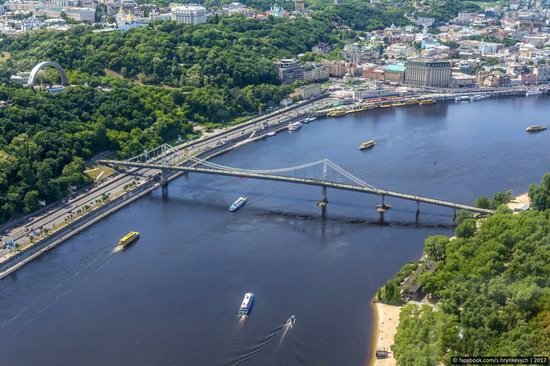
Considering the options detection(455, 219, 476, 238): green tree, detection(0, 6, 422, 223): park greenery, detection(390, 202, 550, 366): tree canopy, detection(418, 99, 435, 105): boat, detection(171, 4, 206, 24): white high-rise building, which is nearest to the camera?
detection(390, 202, 550, 366): tree canopy

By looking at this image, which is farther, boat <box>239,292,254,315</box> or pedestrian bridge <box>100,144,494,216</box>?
pedestrian bridge <box>100,144,494,216</box>

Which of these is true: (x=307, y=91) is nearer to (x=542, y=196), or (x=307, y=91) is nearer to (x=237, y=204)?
(x=237, y=204)

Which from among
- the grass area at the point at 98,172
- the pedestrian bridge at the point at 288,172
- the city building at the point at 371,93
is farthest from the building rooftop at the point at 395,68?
the grass area at the point at 98,172

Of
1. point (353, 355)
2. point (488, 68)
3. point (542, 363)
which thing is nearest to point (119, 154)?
point (353, 355)

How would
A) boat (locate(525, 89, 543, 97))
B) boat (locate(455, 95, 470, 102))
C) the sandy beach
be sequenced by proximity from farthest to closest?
boat (locate(525, 89, 543, 97)) < boat (locate(455, 95, 470, 102)) < the sandy beach

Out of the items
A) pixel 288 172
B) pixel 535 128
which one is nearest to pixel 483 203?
pixel 288 172

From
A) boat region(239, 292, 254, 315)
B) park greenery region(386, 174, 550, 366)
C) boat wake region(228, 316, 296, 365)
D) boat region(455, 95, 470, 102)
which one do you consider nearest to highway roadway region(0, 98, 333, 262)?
boat region(239, 292, 254, 315)

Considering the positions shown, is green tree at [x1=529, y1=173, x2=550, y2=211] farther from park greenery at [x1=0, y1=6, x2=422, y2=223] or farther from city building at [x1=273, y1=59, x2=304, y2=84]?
city building at [x1=273, y1=59, x2=304, y2=84]
